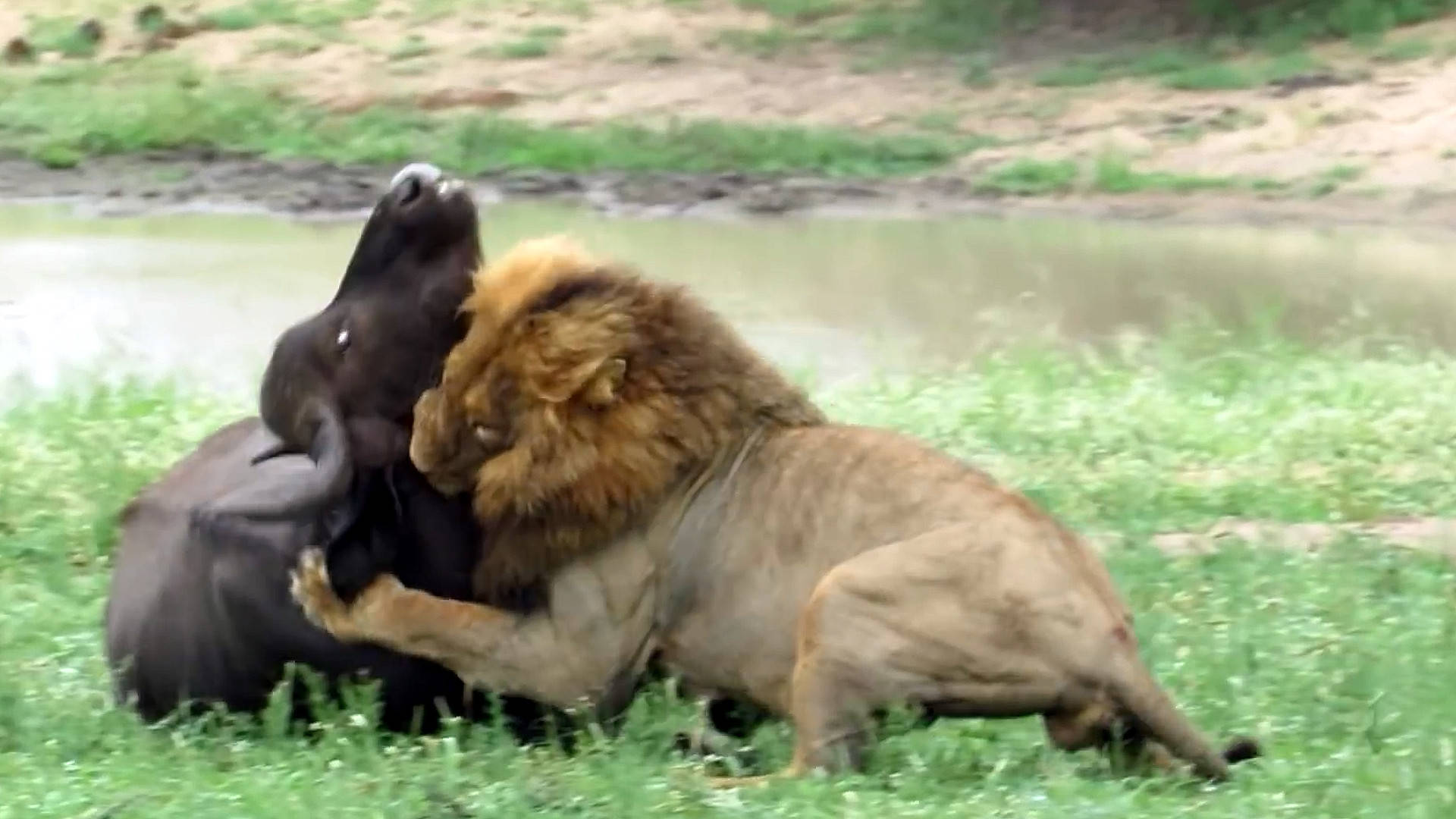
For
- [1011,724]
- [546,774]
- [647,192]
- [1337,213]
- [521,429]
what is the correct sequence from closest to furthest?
[546,774] → [521,429] → [1011,724] → [1337,213] → [647,192]

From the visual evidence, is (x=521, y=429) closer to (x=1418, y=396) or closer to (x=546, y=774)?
(x=546, y=774)

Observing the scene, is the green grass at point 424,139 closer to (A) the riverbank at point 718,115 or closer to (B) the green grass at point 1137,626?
(A) the riverbank at point 718,115

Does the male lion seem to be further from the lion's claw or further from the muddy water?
the muddy water

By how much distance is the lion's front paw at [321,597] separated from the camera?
4723mm

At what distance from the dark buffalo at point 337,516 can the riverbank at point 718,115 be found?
43.1ft

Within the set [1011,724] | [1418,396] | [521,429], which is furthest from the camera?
[1418,396]

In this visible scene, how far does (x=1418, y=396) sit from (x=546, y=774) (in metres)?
6.18

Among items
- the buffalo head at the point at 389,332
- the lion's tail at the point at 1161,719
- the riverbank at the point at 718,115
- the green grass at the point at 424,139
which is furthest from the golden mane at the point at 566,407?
the green grass at the point at 424,139

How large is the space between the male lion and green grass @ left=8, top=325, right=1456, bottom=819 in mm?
161

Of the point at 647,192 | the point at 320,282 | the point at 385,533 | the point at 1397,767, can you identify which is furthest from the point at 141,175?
the point at 1397,767

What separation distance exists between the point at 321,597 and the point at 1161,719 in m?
1.69

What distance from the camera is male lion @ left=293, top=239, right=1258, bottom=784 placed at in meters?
4.41

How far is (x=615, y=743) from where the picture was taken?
460cm

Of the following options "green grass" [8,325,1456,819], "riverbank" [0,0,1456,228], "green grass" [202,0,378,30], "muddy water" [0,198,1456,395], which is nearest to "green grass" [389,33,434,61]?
"riverbank" [0,0,1456,228]
